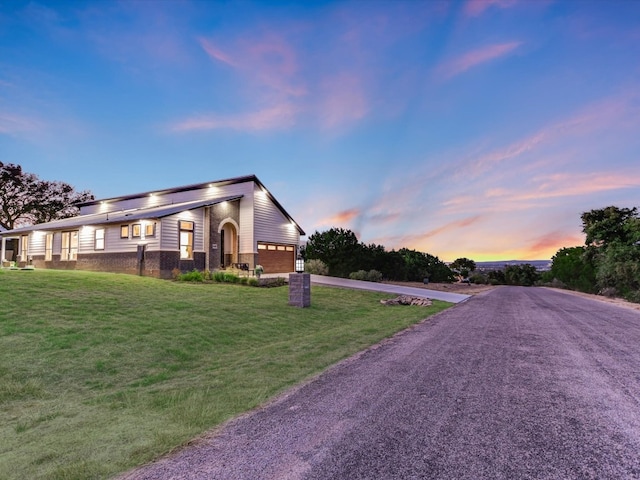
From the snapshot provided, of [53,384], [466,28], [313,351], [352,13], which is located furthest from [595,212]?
[53,384]

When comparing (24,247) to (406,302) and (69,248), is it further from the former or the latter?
(406,302)

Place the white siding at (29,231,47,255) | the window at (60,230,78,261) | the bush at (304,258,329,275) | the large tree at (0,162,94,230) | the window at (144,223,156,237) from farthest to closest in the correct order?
the large tree at (0,162,94,230), the bush at (304,258,329,275), the white siding at (29,231,47,255), the window at (60,230,78,261), the window at (144,223,156,237)

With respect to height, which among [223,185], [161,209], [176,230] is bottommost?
[176,230]

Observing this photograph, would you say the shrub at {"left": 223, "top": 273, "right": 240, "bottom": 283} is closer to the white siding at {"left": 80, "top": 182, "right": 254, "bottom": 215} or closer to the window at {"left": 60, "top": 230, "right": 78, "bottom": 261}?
the white siding at {"left": 80, "top": 182, "right": 254, "bottom": 215}

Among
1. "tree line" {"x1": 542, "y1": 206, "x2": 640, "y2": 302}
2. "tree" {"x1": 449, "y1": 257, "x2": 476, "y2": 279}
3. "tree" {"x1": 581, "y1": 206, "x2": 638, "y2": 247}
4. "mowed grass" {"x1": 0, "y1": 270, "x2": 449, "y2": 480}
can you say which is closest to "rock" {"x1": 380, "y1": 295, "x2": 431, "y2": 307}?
"mowed grass" {"x1": 0, "y1": 270, "x2": 449, "y2": 480}

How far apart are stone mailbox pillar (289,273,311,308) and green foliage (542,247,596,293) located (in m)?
28.1

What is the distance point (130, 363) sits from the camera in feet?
22.0

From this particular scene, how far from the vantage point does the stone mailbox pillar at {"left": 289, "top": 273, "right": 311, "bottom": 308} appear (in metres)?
14.0

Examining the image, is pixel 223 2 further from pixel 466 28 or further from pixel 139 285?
pixel 139 285

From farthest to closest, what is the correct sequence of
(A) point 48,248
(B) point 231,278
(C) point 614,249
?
(A) point 48,248
(C) point 614,249
(B) point 231,278

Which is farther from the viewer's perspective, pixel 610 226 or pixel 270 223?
pixel 270 223

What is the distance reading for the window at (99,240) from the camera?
23395mm

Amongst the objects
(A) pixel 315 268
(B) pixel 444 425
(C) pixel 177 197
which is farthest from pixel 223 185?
(B) pixel 444 425

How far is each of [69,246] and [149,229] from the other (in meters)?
9.95
